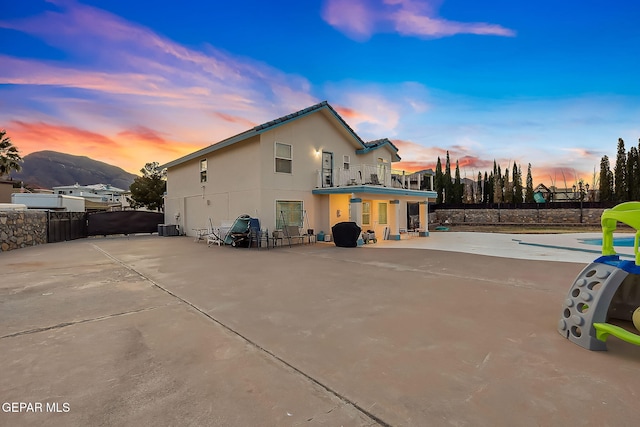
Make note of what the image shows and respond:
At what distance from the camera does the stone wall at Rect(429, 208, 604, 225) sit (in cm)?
2447

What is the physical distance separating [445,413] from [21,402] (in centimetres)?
316

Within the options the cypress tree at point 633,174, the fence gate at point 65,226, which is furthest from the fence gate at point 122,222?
the cypress tree at point 633,174

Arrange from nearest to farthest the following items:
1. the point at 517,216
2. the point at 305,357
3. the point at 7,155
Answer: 1. the point at 305,357
2. the point at 7,155
3. the point at 517,216

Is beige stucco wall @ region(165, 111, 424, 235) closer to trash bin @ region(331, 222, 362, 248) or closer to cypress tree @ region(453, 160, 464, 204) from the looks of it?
trash bin @ region(331, 222, 362, 248)

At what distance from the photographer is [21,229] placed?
533 inches

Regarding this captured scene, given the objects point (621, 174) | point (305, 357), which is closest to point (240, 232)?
point (305, 357)

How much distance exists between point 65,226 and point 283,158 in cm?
1410

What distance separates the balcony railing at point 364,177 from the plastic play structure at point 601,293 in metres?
11.3

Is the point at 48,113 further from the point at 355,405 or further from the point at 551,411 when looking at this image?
the point at 551,411

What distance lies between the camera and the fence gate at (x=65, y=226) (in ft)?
52.7

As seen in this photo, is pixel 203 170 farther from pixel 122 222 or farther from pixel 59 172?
pixel 59 172

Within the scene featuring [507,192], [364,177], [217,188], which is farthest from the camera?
[507,192]

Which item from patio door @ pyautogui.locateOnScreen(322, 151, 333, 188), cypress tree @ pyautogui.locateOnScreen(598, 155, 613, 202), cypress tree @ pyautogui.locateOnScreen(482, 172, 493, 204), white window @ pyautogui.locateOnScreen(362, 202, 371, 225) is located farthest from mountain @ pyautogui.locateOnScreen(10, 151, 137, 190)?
cypress tree @ pyautogui.locateOnScreen(598, 155, 613, 202)

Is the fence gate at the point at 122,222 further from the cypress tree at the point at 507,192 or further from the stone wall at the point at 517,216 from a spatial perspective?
the cypress tree at the point at 507,192
